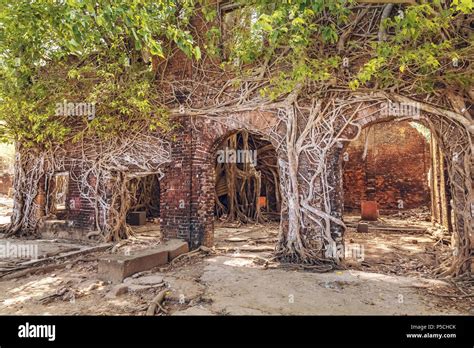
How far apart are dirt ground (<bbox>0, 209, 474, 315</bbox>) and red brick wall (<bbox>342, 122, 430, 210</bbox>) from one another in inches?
314

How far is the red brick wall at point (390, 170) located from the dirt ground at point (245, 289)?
797cm

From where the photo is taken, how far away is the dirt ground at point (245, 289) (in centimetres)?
375

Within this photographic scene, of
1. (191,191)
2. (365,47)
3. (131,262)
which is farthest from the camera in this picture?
(191,191)

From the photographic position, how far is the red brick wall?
45.4 feet

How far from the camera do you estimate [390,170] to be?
562 inches

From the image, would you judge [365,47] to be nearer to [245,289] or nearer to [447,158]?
[447,158]

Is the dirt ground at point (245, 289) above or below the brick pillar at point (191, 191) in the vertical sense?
below

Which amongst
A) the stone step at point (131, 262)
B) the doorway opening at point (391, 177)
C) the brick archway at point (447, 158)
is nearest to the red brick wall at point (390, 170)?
the doorway opening at point (391, 177)

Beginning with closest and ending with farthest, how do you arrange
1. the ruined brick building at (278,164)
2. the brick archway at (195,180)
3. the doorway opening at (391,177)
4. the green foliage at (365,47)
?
the green foliage at (365,47) < the ruined brick building at (278,164) < the brick archway at (195,180) < the doorway opening at (391,177)

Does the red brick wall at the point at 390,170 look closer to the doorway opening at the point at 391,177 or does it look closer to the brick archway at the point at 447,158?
the doorway opening at the point at 391,177

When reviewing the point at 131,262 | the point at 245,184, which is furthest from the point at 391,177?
the point at 131,262

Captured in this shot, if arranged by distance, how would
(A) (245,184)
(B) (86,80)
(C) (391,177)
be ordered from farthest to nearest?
(C) (391,177), (A) (245,184), (B) (86,80)

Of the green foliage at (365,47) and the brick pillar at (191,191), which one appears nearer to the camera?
the green foliage at (365,47)

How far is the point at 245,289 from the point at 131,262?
1.99 metres
